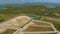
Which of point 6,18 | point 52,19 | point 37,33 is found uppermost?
point 6,18

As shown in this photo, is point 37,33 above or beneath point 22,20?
beneath

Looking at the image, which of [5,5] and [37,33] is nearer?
[37,33]

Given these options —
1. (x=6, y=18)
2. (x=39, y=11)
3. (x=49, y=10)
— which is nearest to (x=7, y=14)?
(x=6, y=18)

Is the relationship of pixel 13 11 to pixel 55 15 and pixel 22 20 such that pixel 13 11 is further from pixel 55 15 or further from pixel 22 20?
pixel 55 15

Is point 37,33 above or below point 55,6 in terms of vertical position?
below

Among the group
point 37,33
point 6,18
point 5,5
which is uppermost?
point 5,5

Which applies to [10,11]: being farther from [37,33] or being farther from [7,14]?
[37,33]

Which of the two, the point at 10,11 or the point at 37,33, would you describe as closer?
the point at 37,33

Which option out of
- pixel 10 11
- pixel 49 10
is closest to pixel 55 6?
pixel 49 10

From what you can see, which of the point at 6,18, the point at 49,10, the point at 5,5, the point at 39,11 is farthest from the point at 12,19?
the point at 49,10
